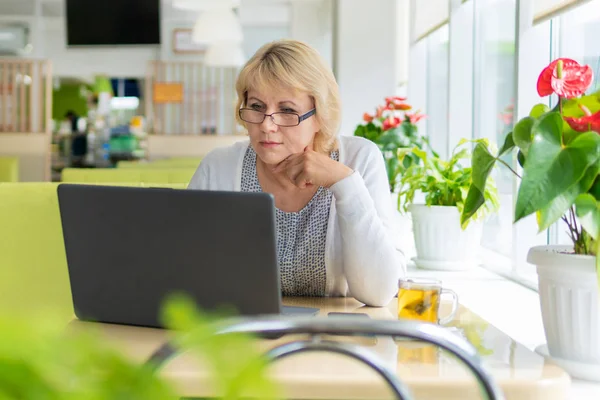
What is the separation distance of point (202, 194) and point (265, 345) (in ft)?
0.80

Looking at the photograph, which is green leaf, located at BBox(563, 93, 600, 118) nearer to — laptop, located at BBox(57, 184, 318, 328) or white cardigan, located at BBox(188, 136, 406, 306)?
white cardigan, located at BBox(188, 136, 406, 306)

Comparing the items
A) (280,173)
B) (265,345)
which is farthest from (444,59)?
(265,345)

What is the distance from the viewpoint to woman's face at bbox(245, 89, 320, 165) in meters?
1.74

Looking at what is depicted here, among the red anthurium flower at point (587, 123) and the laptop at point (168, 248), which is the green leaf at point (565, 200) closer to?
the red anthurium flower at point (587, 123)

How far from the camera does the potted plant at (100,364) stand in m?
0.22

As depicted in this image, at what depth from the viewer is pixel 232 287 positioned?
108 centimetres

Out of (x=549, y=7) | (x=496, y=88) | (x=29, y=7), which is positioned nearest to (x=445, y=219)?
(x=549, y=7)

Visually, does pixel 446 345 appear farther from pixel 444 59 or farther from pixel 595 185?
pixel 444 59

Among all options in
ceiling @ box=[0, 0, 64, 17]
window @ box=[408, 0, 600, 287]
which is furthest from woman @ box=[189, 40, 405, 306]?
ceiling @ box=[0, 0, 64, 17]

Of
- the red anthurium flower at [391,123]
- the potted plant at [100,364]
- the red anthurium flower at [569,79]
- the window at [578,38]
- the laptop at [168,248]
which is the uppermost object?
the window at [578,38]

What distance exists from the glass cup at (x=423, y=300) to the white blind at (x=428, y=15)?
10.3 feet

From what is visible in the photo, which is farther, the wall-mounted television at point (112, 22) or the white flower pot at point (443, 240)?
the wall-mounted television at point (112, 22)

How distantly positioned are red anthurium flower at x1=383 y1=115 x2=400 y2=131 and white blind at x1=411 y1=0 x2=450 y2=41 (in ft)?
2.72

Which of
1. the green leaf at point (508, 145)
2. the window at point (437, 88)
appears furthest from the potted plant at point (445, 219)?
the window at point (437, 88)
